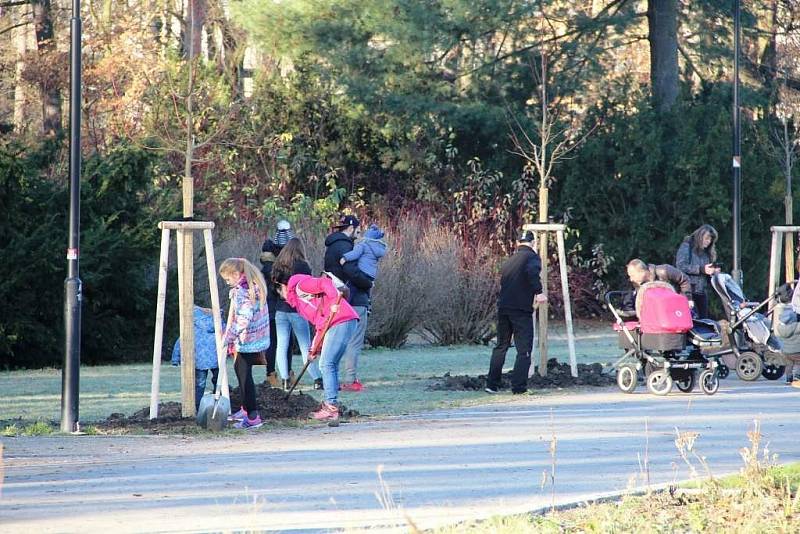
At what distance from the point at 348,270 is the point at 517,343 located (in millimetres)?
2083

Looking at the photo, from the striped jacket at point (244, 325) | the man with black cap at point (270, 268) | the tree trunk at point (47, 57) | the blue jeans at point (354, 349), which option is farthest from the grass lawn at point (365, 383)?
the tree trunk at point (47, 57)

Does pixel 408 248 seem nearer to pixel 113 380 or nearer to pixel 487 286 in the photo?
pixel 487 286

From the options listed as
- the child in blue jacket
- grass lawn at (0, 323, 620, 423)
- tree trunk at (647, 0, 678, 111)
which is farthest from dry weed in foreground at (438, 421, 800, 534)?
tree trunk at (647, 0, 678, 111)

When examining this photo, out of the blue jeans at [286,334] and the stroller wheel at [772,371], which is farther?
the stroller wheel at [772,371]

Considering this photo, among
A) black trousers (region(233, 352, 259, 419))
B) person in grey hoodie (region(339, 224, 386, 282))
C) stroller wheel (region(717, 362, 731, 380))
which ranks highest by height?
person in grey hoodie (region(339, 224, 386, 282))

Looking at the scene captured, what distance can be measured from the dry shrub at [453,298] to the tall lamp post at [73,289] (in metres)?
12.6

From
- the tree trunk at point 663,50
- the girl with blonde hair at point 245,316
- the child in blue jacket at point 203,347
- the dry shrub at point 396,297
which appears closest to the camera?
the girl with blonde hair at point 245,316

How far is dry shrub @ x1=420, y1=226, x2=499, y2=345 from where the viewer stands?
2422cm

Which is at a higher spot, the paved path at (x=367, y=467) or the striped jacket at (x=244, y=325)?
the striped jacket at (x=244, y=325)

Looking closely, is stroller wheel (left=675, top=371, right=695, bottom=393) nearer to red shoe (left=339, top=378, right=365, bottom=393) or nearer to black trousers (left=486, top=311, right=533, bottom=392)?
black trousers (left=486, top=311, right=533, bottom=392)

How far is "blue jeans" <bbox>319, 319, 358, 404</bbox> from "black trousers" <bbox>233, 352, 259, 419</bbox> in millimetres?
724

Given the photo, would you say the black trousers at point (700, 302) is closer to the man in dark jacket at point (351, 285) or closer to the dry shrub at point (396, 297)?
the man in dark jacket at point (351, 285)

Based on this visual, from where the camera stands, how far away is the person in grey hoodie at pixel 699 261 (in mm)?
17344

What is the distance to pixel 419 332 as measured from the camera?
974 inches
